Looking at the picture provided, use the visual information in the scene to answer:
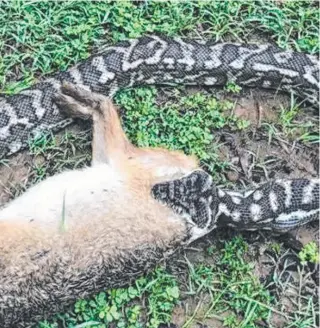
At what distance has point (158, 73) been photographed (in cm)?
640

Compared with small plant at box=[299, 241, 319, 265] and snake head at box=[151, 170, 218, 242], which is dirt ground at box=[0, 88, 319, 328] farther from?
snake head at box=[151, 170, 218, 242]

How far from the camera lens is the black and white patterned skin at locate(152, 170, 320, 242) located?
18.7ft

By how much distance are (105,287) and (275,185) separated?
1.31 meters

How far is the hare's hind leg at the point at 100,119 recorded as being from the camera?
5832mm

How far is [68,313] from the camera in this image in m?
5.79

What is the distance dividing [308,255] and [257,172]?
25.8 inches

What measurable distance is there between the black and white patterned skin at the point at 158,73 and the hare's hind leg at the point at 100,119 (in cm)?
10

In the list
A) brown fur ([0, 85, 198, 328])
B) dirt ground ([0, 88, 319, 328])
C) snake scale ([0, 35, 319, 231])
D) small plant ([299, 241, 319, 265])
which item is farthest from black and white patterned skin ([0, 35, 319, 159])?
small plant ([299, 241, 319, 265])

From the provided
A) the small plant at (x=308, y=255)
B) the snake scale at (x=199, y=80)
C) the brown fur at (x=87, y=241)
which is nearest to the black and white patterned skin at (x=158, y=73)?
the snake scale at (x=199, y=80)

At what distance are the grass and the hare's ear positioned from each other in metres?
0.37

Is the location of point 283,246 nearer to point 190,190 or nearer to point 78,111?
point 190,190

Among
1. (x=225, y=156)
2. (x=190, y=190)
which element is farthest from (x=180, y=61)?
(x=190, y=190)

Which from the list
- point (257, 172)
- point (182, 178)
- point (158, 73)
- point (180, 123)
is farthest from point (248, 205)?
point (158, 73)

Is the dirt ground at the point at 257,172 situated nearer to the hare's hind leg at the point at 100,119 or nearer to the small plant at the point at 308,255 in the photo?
the small plant at the point at 308,255
